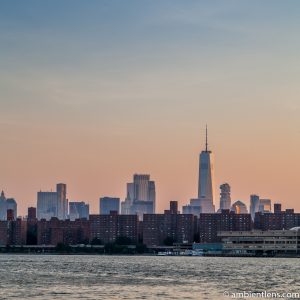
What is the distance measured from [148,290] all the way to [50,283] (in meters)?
15.9

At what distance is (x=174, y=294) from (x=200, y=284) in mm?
16922

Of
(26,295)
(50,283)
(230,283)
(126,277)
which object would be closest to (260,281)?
(230,283)

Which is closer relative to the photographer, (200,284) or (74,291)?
(74,291)

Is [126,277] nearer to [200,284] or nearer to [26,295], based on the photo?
[200,284]

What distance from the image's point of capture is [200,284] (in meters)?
115

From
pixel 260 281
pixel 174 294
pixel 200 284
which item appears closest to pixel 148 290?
pixel 174 294

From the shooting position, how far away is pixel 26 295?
315 ft

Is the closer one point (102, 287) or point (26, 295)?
point (26, 295)

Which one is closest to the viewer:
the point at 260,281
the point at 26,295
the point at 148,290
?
the point at 26,295

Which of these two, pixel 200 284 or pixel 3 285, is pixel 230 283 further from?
pixel 3 285

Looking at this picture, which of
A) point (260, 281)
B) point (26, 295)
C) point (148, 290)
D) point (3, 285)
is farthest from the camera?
point (260, 281)

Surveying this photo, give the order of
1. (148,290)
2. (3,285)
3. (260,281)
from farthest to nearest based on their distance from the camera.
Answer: (260,281), (3,285), (148,290)

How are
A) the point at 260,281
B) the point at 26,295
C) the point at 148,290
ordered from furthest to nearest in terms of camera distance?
1. the point at 260,281
2. the point at 148,290
3. the point at 26,295

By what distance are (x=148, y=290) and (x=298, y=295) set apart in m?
15.4
